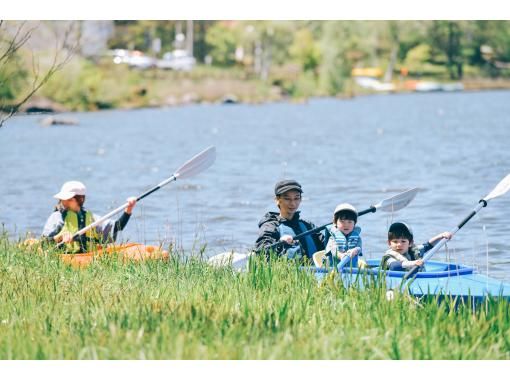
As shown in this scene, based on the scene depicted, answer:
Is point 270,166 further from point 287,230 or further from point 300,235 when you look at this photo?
point 300,235

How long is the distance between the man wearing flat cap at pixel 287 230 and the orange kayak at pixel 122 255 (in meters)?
0.67

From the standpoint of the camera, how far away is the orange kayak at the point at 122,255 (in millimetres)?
6715

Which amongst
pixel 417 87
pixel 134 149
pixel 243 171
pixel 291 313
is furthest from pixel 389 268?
pixel 417 87

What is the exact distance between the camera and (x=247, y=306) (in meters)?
5.02

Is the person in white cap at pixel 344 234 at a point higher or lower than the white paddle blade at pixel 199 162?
lower

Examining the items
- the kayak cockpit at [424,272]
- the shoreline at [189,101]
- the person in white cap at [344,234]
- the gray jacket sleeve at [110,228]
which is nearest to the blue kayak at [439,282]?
the kayak cockpit at [424,272]

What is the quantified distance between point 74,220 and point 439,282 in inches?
116

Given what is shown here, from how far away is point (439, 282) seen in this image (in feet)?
19.2

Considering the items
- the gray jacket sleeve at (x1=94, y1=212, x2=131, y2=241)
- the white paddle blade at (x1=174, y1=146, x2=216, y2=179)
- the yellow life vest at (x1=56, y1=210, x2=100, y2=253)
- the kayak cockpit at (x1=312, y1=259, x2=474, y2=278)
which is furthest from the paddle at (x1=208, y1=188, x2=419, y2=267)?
the white paddle blade at (x1=174, y1=146, x2=216, y2=179)

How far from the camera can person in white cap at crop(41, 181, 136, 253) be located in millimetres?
7453

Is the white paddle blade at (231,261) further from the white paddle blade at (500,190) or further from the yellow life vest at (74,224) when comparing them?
the white paddle blade at (500,190)

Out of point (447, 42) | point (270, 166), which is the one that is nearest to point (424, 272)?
point (447, 42)
